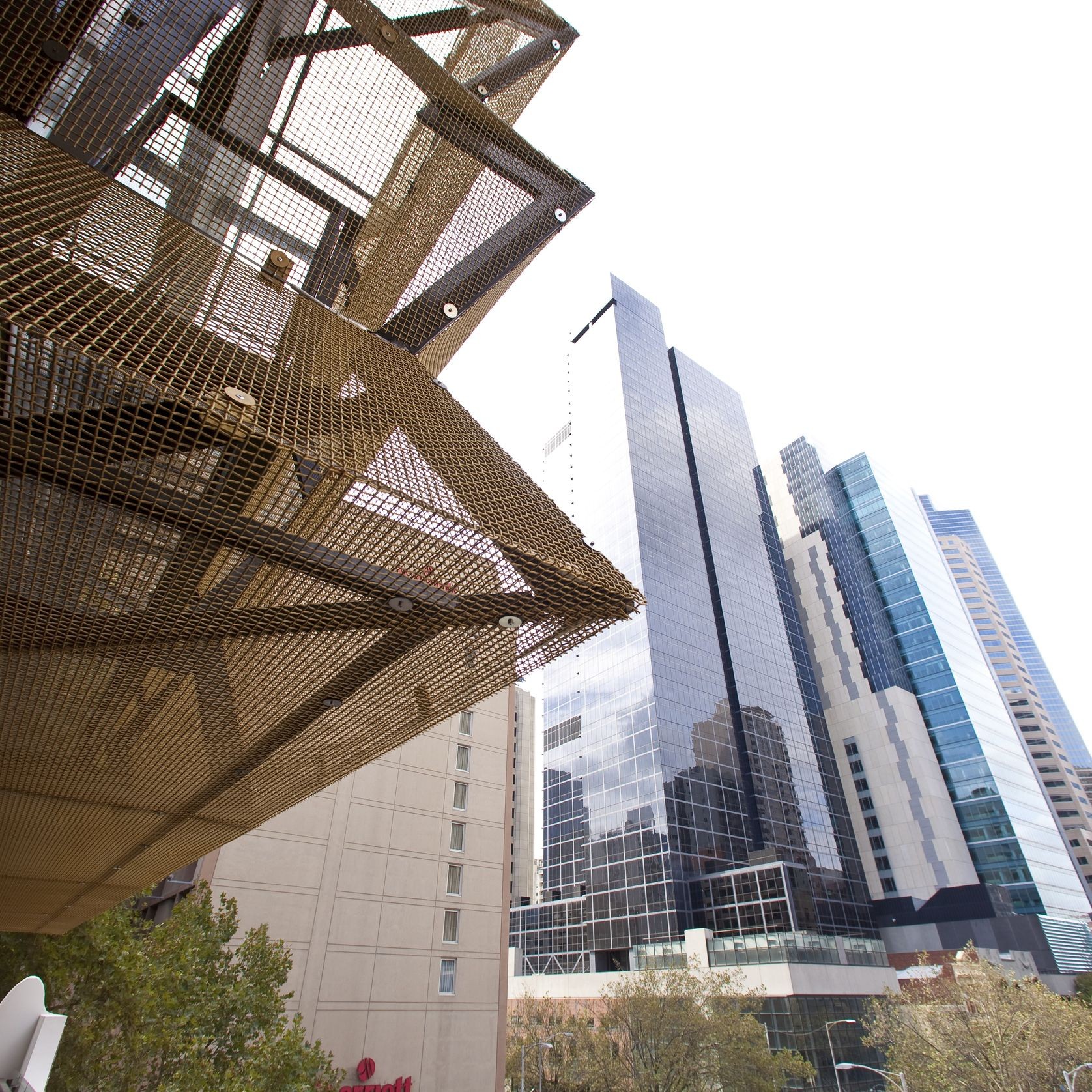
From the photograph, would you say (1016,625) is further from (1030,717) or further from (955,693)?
(955,693)

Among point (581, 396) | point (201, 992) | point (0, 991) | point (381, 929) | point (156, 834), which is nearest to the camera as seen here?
point (156, 834)

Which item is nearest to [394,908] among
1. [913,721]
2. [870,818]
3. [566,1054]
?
[566,1054]

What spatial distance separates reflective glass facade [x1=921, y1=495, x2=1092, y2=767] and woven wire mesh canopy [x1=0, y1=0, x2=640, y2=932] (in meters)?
173

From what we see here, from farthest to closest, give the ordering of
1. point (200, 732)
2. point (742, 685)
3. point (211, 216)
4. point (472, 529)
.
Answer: point (742, 685) < point (200, 732) < point (211, 216) < point (472, 529)

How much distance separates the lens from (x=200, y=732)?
5.33 metres

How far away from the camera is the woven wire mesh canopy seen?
2727 millimetres

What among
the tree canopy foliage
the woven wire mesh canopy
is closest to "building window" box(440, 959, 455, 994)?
the tree canopy foliage

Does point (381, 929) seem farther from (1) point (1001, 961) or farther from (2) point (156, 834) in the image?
(1) point (1001, 961)

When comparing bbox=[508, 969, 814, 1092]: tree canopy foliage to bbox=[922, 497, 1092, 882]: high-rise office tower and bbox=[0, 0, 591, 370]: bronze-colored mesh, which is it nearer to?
bbox=[0, 0, 591, 370]: bronze-colored mesh

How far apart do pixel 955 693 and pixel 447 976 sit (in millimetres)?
60473

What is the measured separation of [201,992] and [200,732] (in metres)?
8.92

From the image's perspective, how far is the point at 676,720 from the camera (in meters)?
48.9

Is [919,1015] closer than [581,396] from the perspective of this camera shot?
Yes

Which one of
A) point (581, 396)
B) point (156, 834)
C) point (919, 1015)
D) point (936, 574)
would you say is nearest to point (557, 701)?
point (581, 396)
